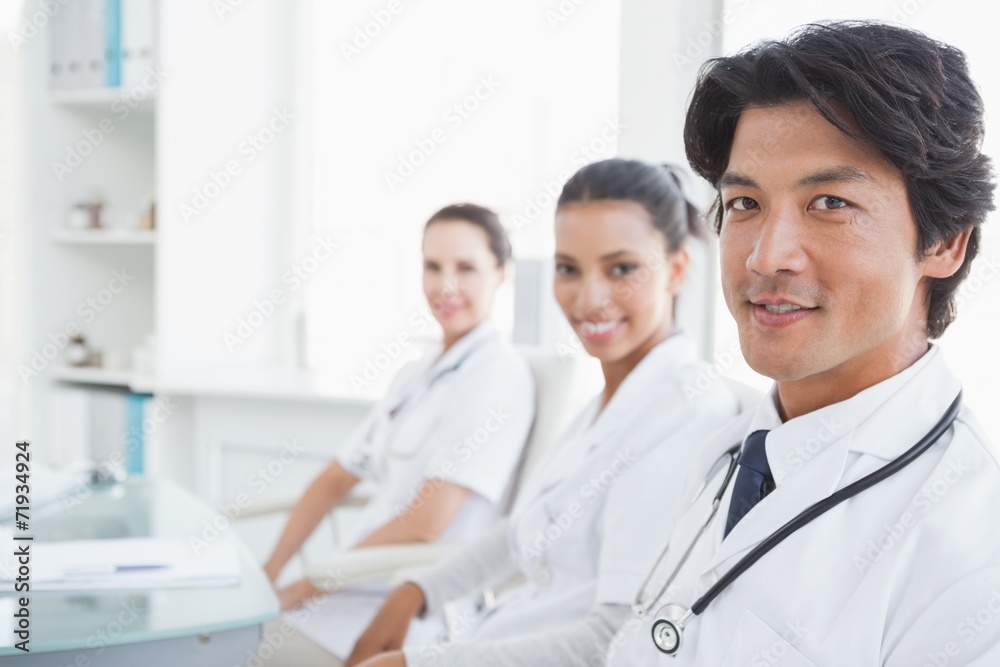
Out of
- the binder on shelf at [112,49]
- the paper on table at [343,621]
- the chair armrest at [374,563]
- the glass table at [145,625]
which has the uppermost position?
the binder on shelf at [112,49]

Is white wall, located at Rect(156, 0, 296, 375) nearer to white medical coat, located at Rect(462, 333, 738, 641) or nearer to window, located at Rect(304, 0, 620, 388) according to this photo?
window, located at Rect(304, 0, 620, 388)

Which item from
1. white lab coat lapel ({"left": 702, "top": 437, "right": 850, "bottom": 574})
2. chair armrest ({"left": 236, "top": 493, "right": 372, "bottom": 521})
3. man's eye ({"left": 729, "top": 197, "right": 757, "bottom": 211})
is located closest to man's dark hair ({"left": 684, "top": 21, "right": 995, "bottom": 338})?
man's eye ({"left": 729, "top": 197, "right": 757, "bottom": 211})

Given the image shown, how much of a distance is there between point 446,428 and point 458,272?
399mm

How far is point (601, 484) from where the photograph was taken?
150 cm

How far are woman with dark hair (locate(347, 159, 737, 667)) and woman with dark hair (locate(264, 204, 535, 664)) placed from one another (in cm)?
21

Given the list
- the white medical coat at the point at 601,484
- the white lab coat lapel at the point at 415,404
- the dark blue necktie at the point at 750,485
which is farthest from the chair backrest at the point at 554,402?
the dark blue necktie at the point at 750,485

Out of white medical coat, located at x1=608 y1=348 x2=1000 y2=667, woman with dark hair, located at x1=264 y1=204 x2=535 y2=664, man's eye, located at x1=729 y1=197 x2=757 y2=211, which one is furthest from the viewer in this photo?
woman with dark hair, located at x1=264 y1=204 x2=535 y2=664

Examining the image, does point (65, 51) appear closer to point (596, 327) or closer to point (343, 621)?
point (343, 621)

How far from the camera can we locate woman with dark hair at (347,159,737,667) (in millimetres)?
A: 1411

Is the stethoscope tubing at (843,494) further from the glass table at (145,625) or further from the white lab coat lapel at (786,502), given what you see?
the glass table at (145,625)

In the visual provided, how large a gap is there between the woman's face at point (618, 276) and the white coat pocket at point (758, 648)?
2.37ft

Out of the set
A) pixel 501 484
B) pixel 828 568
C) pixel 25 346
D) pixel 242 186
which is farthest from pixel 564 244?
pixel 25 346

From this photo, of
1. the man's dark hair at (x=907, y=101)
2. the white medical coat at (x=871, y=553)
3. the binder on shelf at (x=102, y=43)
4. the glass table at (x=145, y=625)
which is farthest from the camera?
the binder on shelf at (x=102, y=43)

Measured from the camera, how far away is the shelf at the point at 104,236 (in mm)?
2974
